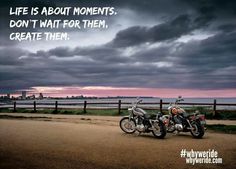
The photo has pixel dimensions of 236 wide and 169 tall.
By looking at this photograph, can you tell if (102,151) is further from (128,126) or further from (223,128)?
(223,128)

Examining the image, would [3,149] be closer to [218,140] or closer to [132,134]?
[132,134]


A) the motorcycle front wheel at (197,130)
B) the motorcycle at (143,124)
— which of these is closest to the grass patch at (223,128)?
the motorcycle front wheel at (197,130)

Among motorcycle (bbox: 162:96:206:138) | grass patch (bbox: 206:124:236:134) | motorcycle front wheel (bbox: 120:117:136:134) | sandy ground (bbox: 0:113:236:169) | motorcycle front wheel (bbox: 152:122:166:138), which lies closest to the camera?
sandy ground (bbox: 0:113:236:169)

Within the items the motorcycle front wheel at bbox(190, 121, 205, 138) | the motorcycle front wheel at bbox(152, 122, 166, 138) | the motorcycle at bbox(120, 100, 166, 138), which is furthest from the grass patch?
the motorcycle front wheel at bbox(152, 122, 166, 138)

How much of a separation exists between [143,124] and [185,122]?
1.41m

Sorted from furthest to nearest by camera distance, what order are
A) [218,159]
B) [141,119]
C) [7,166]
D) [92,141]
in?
[141,119]
[92,141]
[218,159]
[7,166]

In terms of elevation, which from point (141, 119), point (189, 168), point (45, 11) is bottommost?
point (189, 168)

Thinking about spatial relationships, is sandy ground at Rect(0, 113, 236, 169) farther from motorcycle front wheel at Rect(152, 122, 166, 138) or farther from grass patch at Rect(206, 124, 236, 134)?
grass patch at Rect(206, 124, 236, 134)

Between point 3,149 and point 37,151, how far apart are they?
93 cm

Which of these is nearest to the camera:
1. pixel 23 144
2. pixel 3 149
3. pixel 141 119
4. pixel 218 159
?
pixel 218 159

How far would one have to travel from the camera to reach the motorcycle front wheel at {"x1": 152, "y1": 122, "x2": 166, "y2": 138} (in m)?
9.34

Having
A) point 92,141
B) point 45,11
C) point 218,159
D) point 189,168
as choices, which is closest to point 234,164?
point 218,159

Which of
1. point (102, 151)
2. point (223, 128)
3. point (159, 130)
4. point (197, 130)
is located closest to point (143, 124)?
point (159, 130)

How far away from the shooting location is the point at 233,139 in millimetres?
9203
